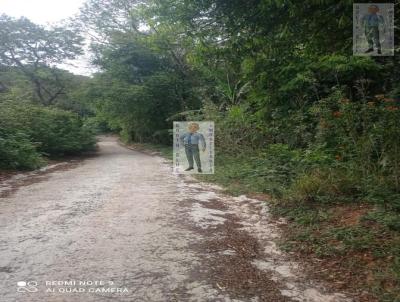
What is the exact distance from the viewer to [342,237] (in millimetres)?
4031

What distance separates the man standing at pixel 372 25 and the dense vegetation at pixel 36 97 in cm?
928

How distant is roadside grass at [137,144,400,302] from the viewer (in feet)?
10.4

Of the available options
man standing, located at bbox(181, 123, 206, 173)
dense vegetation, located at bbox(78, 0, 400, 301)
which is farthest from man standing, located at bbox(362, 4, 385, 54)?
man standing, located at bbox(181, 123, 206, 173)

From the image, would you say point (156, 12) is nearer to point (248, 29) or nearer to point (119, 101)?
point (248, 29)

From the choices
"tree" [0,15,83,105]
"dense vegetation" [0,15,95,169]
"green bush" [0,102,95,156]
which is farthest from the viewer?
"tree" [0,15,83,105]

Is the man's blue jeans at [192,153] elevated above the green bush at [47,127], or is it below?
below

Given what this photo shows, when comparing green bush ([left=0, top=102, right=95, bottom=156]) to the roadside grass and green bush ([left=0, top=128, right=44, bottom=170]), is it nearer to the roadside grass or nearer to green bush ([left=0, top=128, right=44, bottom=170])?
green bush ([left=0, top=128, right=44, bottom=170])

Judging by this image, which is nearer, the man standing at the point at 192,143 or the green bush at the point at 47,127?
the man standing at the point at 192,143

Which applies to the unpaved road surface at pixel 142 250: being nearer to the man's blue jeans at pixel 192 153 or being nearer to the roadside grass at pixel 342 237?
the roadside grass at pixel 342 237

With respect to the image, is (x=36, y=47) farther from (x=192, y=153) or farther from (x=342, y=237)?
(x=342, y=237)

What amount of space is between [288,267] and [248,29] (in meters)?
3.17

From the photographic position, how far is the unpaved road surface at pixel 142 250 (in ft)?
10.0

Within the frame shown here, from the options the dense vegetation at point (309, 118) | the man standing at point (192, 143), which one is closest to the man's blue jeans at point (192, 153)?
the man standing at point (192, 143)

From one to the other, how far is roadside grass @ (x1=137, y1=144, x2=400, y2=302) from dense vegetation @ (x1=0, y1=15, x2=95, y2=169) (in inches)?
310
